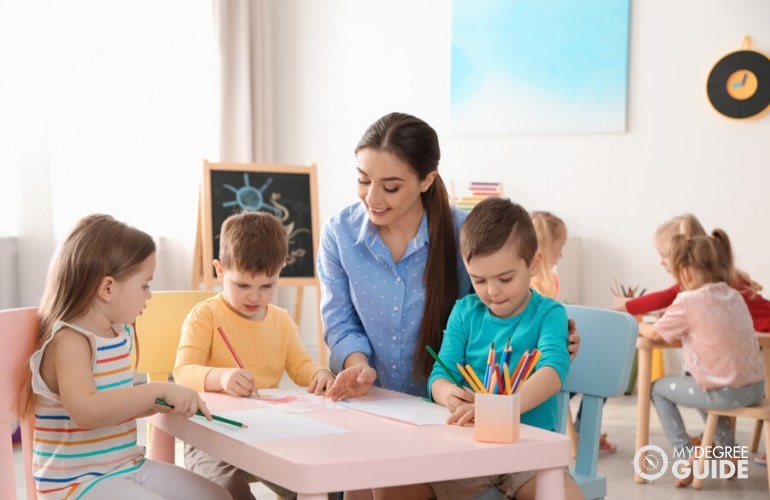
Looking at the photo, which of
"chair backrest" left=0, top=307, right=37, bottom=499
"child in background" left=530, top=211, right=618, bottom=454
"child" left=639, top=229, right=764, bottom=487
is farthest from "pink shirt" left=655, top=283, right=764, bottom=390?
"chair backrest" left=0, top=307, right=37, bottom=499

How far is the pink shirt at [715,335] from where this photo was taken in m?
3.25

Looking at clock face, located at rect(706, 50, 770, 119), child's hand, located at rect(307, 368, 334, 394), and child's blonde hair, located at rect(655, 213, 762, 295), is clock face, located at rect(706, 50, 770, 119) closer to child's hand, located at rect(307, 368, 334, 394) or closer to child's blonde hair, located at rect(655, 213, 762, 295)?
child's blonde hair, located at rect(655, 213, 762, 295)

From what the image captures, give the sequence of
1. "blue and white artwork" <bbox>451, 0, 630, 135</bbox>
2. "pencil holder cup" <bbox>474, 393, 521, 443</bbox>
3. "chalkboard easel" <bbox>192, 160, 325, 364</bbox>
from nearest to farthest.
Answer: "pencil holder cup" <bbox>474, 393, 521, 443</bbox> < "chalkboard easel" <bbox>192, 160, 325, 364</bbox> < "blue and white artwork" <bbox>451, 0, 630, 135</bbox>

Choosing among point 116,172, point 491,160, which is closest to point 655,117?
point 491,160

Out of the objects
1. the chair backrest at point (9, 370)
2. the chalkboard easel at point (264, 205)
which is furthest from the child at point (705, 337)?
the chair backrest at point (9, 370)

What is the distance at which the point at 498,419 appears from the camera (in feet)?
4.46

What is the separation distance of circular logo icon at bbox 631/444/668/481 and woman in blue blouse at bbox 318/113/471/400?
163 cm

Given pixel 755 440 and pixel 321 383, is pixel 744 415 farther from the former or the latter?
pixel 321 383

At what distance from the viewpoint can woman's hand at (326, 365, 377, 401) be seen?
1.73 metres

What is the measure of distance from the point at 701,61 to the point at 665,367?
157cm

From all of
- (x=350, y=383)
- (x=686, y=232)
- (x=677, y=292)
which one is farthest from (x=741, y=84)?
(x=350, y=383)

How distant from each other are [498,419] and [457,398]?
236 mm

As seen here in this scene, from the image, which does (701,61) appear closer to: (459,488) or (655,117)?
Result: (655,117)

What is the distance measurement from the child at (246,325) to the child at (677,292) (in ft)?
6.21
